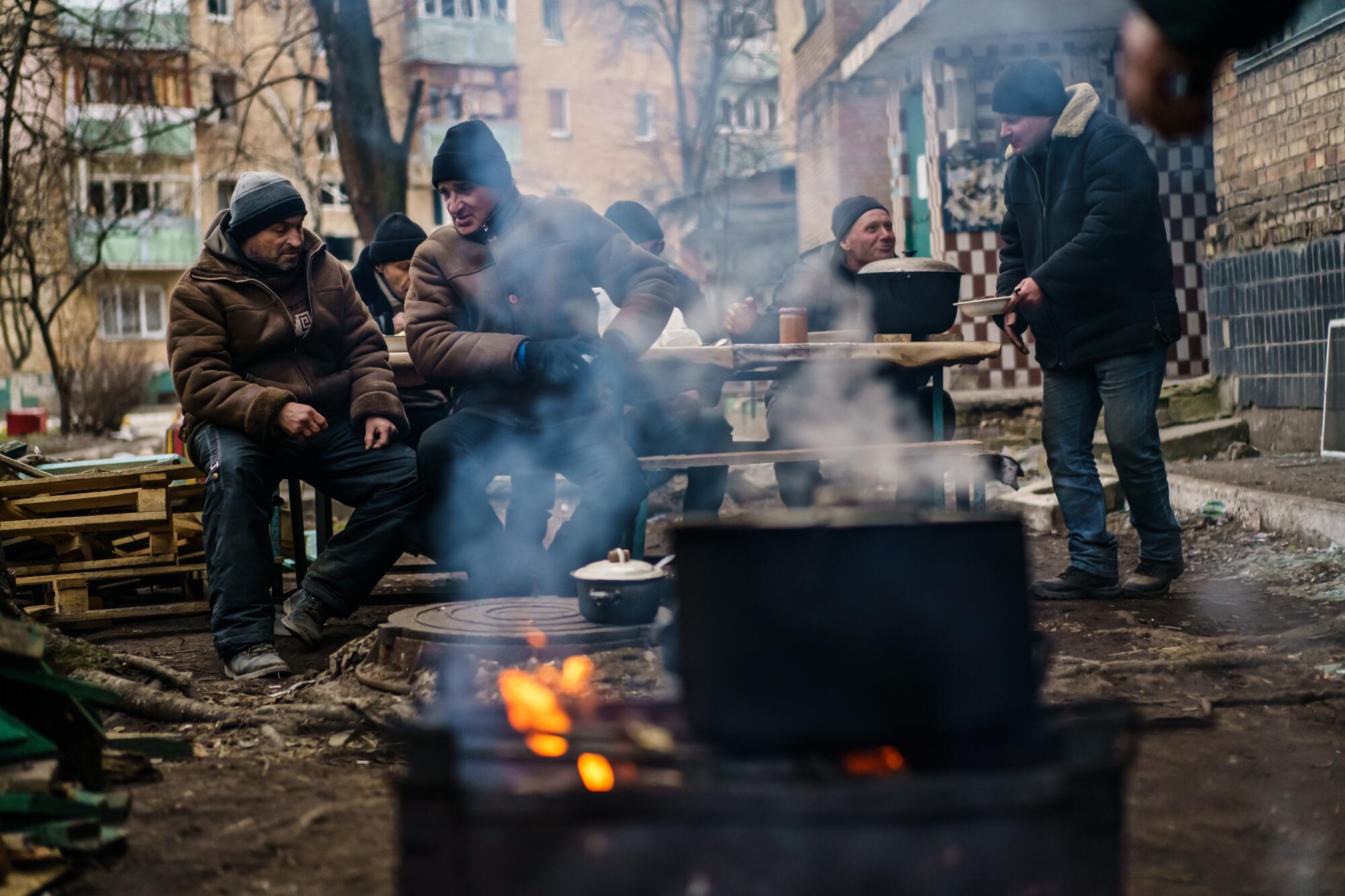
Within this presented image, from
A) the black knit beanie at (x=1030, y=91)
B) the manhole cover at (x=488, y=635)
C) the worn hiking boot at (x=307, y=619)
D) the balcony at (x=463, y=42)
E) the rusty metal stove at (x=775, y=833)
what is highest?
the balcony at (x=463, y=42)

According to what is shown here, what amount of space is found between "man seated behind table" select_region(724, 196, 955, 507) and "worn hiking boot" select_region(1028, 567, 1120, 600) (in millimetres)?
1092

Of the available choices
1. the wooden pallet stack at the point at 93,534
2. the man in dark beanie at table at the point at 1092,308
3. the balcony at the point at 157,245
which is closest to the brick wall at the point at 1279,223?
the man in dark beanie at table at the point at 1092,308

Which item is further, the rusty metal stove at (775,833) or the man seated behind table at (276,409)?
the man seated behind table at (276,409)

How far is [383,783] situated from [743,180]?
88.8 feet

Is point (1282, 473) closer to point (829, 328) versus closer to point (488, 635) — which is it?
point (829, 328)

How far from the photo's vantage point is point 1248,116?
9297 mm

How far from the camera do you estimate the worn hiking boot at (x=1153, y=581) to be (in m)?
5.60

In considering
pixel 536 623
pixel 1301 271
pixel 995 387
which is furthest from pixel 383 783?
pixel 995 387

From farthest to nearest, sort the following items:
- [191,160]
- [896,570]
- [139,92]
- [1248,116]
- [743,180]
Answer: [191,160], [743,180], [139,92], [1248,116], [896,570]

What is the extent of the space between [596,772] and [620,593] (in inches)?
70.2

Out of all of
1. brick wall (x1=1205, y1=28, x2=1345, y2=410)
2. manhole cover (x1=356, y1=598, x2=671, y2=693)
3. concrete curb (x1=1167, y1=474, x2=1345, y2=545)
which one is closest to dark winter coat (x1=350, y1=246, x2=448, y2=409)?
manhole cover (x1=356, y1=598, x2=671, y2=693)

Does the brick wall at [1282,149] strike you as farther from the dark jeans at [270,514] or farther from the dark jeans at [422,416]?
the dark jeans at [270,514]

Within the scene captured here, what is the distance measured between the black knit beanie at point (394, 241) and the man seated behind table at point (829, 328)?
6.75 feet

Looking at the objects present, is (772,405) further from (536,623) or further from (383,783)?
(383,783)
